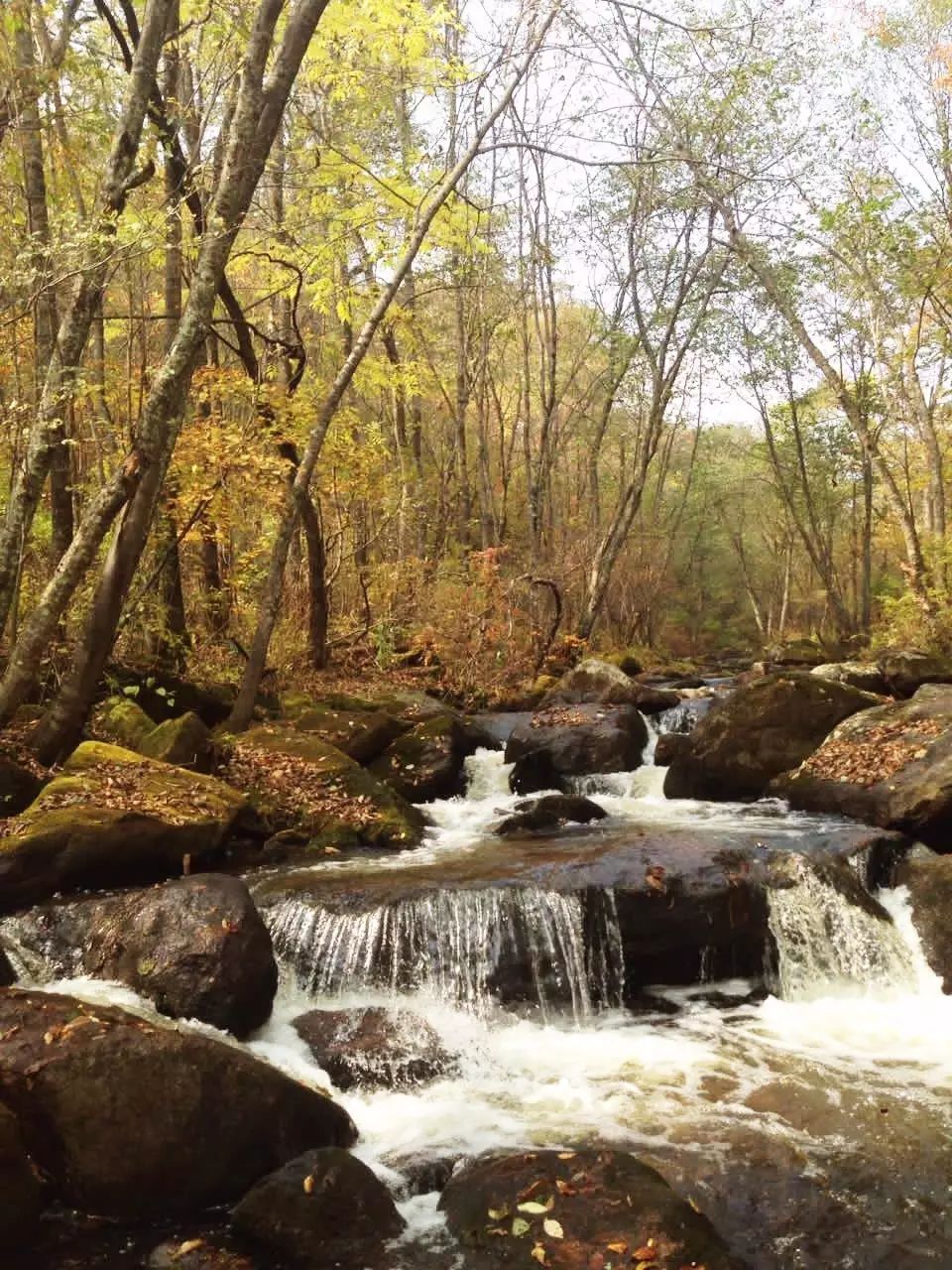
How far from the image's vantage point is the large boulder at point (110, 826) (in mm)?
7082

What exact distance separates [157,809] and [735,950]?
5.15 m

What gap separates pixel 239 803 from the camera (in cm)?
916

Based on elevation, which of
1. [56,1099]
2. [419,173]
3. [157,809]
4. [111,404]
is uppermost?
[419,173]

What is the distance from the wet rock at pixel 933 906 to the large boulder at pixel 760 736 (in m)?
3.37

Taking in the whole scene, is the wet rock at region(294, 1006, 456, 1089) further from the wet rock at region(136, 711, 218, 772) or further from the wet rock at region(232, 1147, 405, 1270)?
the wet rock at region(136, 711, 218, 772)

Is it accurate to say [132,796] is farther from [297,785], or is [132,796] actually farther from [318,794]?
[318,794]

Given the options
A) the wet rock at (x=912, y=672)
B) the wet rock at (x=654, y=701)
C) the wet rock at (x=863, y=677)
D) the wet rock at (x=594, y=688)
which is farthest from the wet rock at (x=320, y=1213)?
the wet rock at (x=912, y=672)

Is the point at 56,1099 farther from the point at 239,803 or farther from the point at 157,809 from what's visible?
the point at 239,803

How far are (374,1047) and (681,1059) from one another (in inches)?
82.6

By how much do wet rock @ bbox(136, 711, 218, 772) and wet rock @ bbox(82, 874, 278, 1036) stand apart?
11.3ft

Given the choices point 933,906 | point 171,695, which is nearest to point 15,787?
point 171,695

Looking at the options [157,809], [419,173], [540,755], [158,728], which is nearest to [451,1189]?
[157,809]

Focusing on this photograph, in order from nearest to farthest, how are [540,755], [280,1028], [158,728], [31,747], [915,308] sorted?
[280,1028], [31,747], [158,728], [540,755], [915,308]

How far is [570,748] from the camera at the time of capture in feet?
42.0
